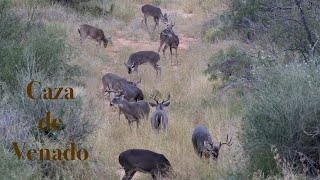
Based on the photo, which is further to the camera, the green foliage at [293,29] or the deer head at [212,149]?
the green foliage at [293,29]

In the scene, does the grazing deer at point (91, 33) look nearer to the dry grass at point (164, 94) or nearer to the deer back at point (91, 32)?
the deer back at point (91, 32)

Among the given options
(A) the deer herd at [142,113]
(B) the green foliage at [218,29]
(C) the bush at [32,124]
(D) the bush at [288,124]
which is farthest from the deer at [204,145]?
(B) the green foliage at [218,29]

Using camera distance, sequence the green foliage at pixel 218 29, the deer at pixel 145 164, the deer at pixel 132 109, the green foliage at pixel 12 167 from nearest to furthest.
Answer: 1. the green foliage at pixel 12 167
2. the deer at pixel 145 164
3. the deer at pixel 132 109
4. the green foliage at pixel 218 29

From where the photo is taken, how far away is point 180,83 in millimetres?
15297

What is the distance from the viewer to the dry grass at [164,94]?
29.2ft

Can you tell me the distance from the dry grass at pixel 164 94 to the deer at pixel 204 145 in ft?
0.38

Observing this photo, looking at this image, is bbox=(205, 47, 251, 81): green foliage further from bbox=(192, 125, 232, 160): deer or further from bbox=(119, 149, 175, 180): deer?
bbox=(119, 149, 175, 180): deer

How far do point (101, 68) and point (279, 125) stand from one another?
A: 10201mm

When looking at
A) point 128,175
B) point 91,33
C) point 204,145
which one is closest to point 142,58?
point 91,33

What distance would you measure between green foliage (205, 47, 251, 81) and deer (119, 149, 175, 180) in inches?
181

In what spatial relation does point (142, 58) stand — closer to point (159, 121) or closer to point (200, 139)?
point (159, 121)

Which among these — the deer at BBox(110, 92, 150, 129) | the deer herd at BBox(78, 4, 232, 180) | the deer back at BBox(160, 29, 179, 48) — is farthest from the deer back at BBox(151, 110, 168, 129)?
the deer back at BBox(160, 29, 179, 48)

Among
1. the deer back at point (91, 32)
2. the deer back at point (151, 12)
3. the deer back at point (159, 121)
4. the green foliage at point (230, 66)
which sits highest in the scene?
the deer back at point (151, 12)

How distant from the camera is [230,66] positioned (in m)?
13.6
